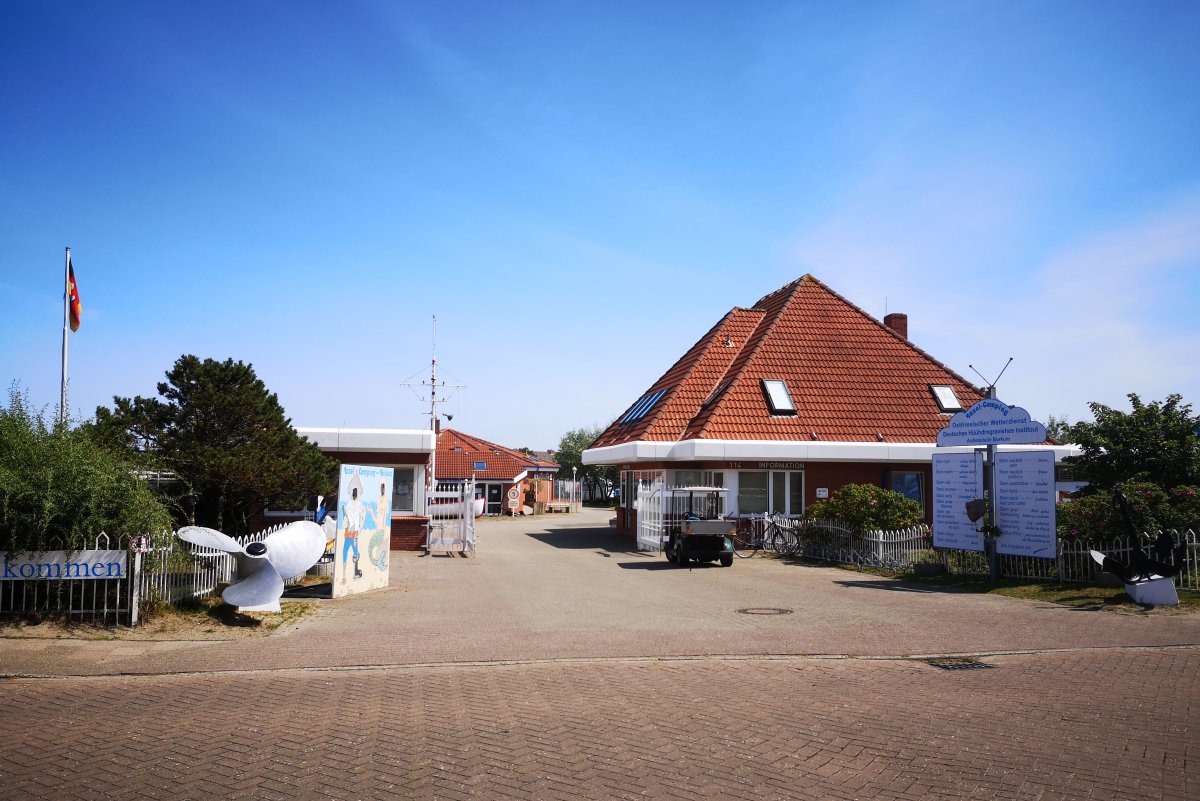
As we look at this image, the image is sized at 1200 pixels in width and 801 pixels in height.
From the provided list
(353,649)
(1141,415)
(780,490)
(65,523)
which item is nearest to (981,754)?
(353,649)

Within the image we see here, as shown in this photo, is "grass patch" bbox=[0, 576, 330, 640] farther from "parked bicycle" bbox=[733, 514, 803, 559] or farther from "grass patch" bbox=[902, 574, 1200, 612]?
"parked bicycle" bbox=[733, 514, 803, 559]

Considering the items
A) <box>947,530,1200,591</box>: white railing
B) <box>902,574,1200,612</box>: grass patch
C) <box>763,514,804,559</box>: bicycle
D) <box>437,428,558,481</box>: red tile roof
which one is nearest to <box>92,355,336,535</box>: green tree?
<box>763,514,804,559</box>: bicycle

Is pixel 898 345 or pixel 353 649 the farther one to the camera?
pixel 898 345

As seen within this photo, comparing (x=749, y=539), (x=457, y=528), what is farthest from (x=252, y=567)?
(x=749, y=539)

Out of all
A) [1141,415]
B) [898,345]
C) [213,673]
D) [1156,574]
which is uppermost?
[898,345]

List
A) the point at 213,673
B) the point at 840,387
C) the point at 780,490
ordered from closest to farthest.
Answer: the point at 213,673 < the point at 780,490 < the point at 840,387

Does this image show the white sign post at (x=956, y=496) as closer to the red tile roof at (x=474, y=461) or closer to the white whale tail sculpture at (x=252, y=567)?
the white whale tail sculpture at (x=252, y=567)

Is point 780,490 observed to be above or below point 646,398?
below

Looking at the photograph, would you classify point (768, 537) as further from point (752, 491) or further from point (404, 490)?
point (404, 490)

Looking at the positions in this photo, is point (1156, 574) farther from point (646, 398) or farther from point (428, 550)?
point (646, 398)

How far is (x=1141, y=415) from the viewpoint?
21.4 meters

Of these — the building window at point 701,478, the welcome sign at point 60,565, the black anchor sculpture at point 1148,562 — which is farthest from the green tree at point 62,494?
the building window at point 701,478

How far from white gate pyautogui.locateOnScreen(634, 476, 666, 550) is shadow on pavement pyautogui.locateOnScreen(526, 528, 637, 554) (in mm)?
589

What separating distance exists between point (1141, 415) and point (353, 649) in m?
19.8
